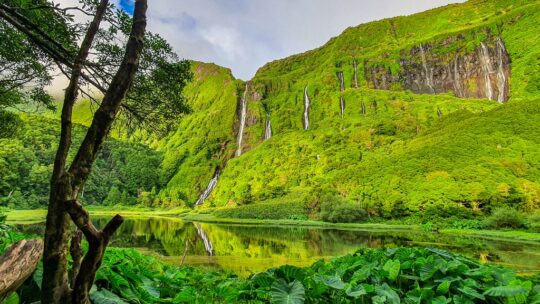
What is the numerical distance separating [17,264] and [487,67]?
496 ft

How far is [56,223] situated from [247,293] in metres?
2.99

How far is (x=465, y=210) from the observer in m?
52.5

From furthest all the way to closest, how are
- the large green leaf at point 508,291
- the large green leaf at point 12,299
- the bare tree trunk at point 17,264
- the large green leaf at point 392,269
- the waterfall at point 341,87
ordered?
the waterfall at point 341,87
the large green leaf at point 392,269
the large green leaf at point 508,291
the large green leaf at point 12,299
the bare tree trunk at point 17,264

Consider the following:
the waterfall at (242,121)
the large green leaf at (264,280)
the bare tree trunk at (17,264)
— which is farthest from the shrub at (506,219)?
the waterfall at (242,121)

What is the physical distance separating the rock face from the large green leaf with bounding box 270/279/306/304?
138872mm

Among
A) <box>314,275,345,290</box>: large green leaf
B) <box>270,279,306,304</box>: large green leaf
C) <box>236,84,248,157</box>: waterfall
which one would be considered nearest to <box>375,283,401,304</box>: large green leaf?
<box>314,275,345,290</box>: large green leaf

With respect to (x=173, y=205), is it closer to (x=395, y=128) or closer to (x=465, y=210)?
(x=395, y=128)

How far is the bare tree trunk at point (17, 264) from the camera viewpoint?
146 inches

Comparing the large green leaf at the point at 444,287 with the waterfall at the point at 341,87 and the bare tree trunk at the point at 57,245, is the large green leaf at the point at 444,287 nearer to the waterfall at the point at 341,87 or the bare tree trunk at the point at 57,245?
the bare tree trunk at the point at 57,245

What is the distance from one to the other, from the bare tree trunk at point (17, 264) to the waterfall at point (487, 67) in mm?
144594

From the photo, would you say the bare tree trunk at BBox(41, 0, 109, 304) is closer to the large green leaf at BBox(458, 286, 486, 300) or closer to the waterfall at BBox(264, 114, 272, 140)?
the large green leaf at BBox(458, 286, 486, 300)

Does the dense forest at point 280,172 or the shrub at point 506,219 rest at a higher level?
the dense forest at point 280,172

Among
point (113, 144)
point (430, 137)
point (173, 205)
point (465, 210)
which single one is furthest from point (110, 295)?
point (113, 144)

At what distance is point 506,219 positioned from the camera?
1758 inches
